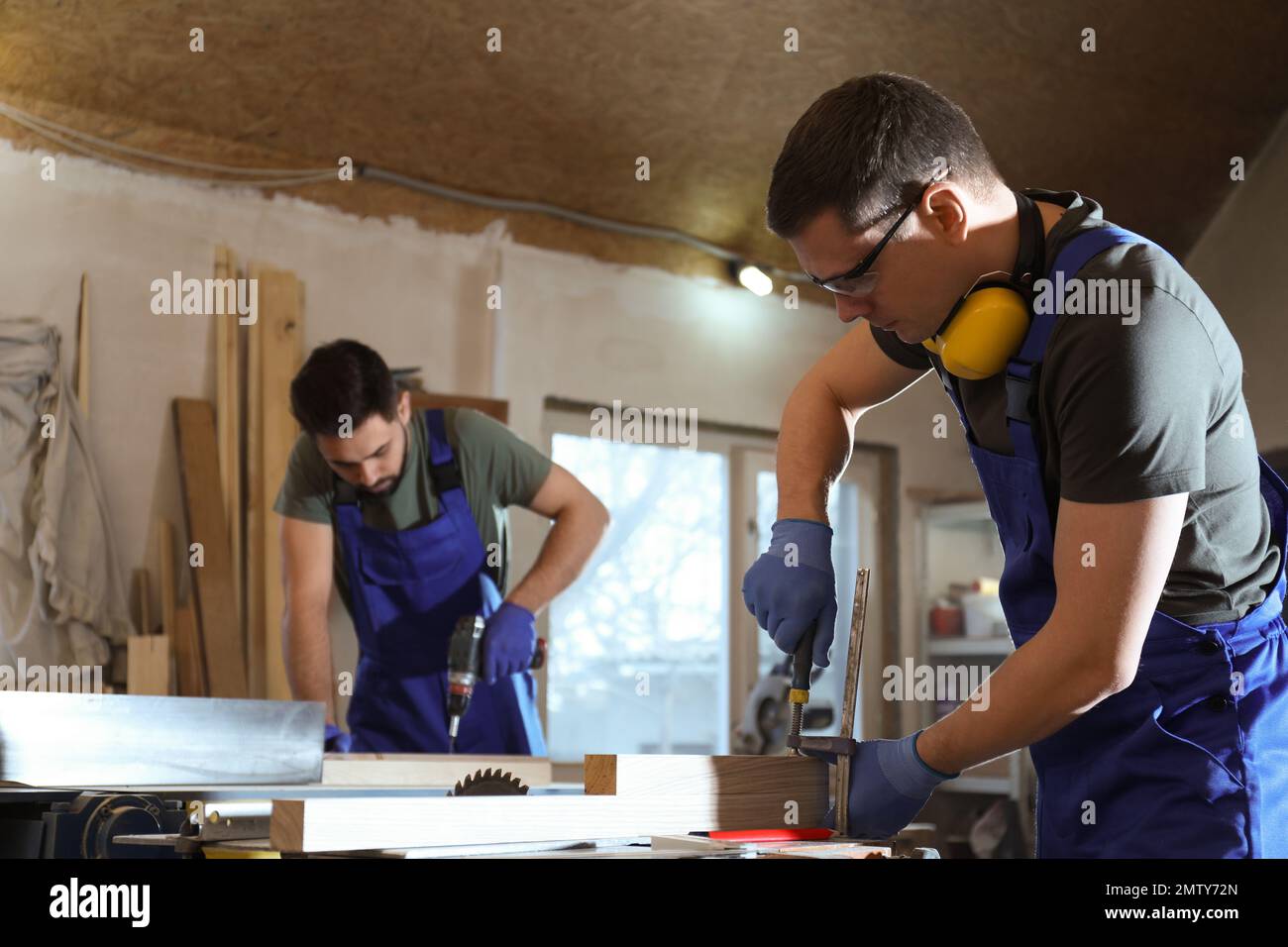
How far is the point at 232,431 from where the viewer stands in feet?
13.1

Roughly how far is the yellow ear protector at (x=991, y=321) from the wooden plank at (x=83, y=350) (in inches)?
122

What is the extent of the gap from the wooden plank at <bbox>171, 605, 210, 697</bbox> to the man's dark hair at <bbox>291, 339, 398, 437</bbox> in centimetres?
Answer: 128

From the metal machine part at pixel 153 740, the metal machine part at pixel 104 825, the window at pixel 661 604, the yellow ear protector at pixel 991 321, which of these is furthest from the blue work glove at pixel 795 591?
the window at pixel 661 604

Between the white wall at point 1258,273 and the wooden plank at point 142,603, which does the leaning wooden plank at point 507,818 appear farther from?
the white wall at point 1258,273

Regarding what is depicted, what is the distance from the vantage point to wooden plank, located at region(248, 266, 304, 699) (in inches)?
154

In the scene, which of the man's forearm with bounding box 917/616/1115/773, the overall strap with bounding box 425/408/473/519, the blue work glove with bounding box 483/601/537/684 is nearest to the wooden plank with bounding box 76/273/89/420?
the overall strap with bounding box 425/408/473/519

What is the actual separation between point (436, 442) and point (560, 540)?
403mm

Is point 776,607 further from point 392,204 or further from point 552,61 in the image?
point 392,204

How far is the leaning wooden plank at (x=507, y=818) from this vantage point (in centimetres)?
110

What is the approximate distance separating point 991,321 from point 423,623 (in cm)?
198

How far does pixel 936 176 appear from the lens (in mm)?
1352

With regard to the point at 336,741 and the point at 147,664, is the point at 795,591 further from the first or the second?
the point at 147,664

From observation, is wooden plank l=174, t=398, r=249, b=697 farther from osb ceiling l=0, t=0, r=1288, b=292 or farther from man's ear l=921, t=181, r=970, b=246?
man's ear l=921, t=181, r=970, b=246
